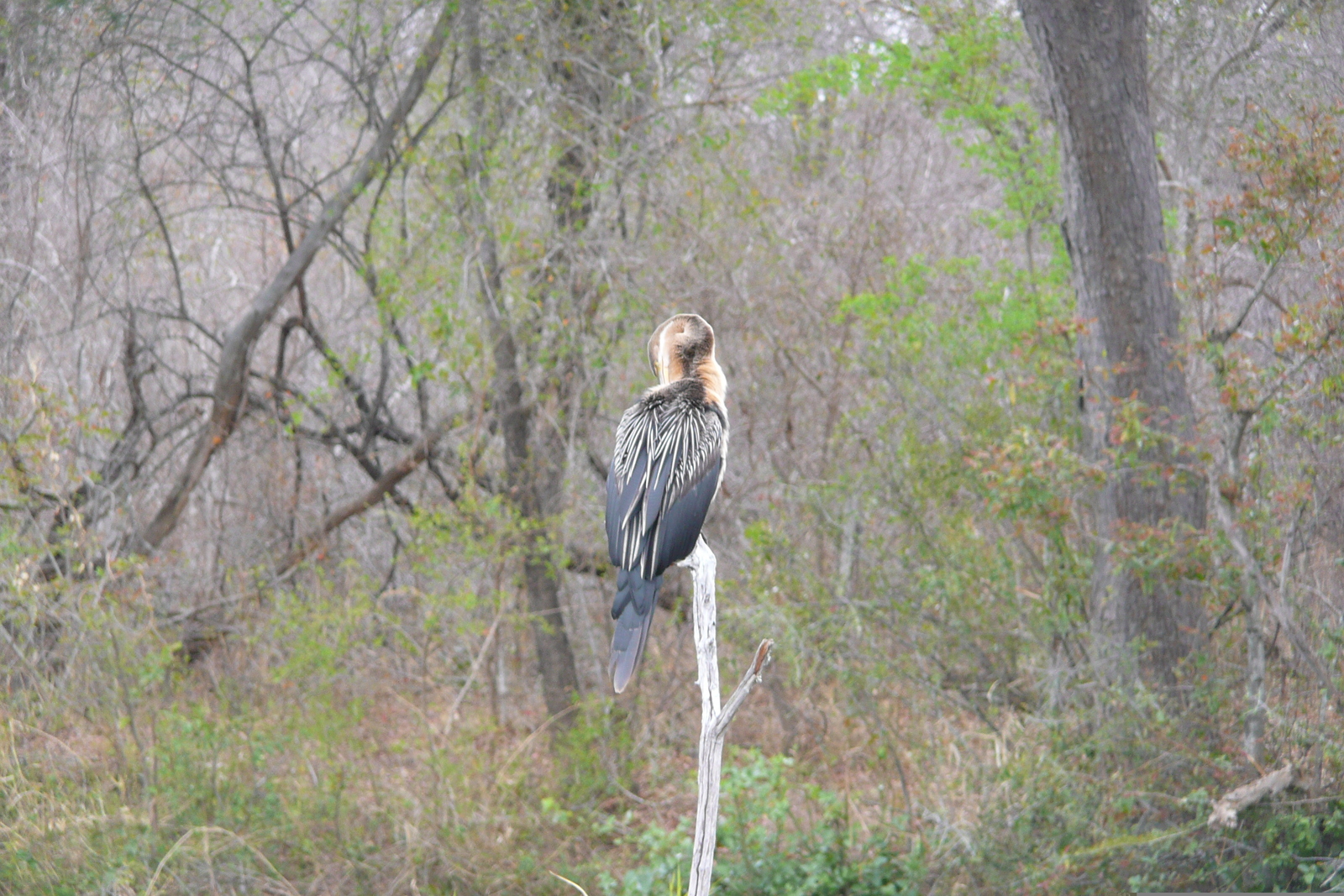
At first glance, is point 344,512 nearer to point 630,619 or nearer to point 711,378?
point 711,378

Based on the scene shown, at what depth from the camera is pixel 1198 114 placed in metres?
7.34

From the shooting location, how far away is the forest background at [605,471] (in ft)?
18.7

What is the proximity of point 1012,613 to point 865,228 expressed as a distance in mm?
3406

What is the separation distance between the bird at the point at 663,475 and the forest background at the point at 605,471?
2421 millimetres

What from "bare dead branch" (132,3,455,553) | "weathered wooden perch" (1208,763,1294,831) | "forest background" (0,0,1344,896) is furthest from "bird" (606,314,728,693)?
"bare dead branch" (132,3,455,553)

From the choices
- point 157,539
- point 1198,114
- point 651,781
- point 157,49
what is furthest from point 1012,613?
point 157,49

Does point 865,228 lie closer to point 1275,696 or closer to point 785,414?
point 785,414

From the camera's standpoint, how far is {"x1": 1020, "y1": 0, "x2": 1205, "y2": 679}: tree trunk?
6.30 m

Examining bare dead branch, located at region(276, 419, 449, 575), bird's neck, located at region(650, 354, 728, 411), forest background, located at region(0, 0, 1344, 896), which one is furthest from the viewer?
bare dead branch, located at region(276, 419, 449, 575)

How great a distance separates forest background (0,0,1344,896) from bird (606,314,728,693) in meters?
2.42

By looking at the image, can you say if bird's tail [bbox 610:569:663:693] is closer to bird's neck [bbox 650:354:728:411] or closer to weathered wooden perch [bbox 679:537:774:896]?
weathered wooden perch [bbox 679:537:774:896]

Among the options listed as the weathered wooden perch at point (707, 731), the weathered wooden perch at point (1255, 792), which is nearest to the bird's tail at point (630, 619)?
the weathered wooden perch at point (707, 731)

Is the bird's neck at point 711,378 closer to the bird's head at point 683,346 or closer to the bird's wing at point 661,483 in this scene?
the bird's head at point 683,346

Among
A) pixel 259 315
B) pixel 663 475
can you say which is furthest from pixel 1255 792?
pixel 259 315
